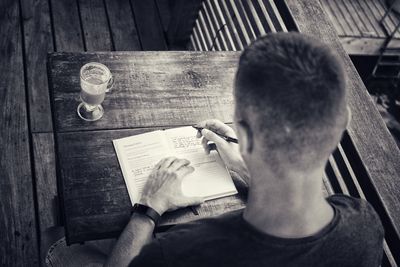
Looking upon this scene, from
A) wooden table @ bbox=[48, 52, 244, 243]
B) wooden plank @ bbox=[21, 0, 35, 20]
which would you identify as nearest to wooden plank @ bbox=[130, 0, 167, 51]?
wooden plank @ bbox=[21, 0, 35, 20]

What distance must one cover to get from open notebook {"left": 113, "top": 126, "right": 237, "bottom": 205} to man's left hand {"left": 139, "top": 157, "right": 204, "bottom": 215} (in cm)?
4

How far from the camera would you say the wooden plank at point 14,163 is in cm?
216

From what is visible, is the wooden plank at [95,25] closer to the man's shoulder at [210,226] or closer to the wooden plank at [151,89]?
the wooden plank at [151,89]

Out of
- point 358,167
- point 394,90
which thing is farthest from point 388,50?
point 358,167

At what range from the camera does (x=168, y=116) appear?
1.72 metres

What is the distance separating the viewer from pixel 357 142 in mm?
1625

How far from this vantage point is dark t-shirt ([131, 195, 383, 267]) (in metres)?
1.04

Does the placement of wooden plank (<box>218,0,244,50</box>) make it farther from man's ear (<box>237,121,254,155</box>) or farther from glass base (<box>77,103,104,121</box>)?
man's ear (<box>237,121,254,155</box>)

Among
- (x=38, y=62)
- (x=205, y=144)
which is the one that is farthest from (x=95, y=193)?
(x=38, y=62)

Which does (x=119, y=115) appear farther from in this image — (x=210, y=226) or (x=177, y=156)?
(x=210, y=226)

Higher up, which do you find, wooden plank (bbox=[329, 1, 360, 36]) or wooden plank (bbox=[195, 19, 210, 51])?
wooden plank (bbox=[329, 1, 360, 36])

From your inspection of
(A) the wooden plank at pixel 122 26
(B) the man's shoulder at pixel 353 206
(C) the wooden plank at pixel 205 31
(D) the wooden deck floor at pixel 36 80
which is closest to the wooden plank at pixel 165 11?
(D) the wooden deck floor at pixel 36 80

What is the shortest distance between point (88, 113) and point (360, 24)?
3.36 meters

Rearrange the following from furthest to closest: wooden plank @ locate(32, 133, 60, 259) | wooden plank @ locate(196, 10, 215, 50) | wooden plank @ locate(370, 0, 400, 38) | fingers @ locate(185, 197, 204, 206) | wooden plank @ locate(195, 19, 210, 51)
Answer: wooden plank @ locate(370, 0, 400, 38), wooden plank @ locate(195, 19, 210, 51), wooden plank @ locate(196, 10, 215, 50), wooden plank @ locate(32, 133, 60, 259), fingers @ locate(185, 197, 204, 206)
